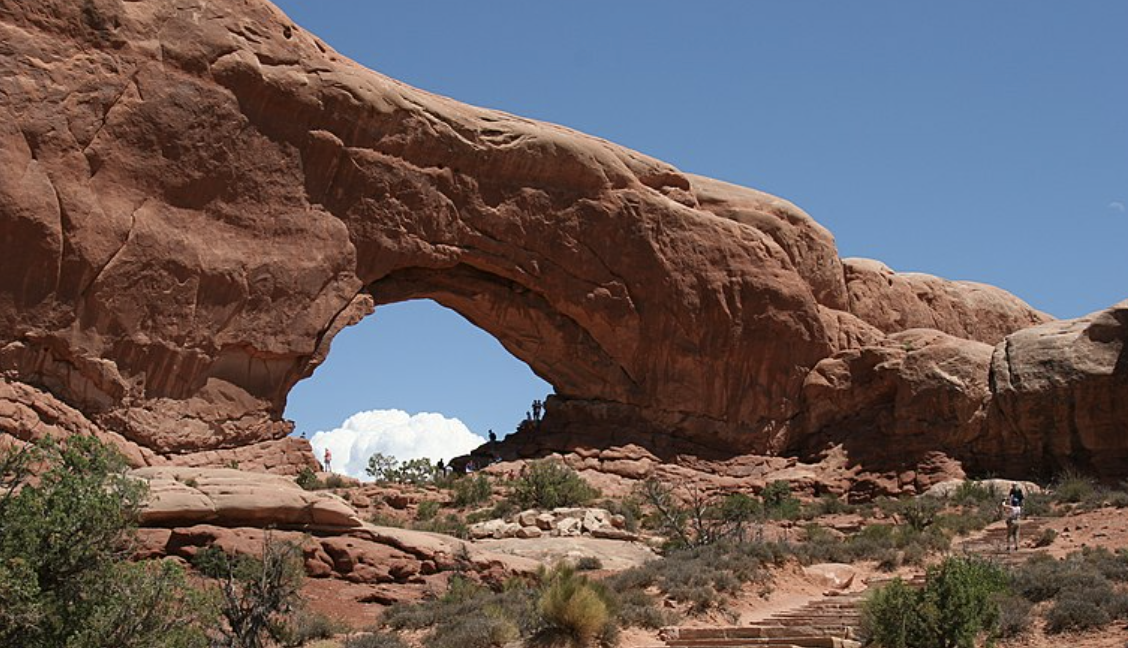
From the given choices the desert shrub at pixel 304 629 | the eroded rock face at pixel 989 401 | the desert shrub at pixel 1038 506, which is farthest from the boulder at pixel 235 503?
the eroded rock face at pixel 989 401

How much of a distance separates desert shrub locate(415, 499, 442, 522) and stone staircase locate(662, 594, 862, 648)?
10.6 meters

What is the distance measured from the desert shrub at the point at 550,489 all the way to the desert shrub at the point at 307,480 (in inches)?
163

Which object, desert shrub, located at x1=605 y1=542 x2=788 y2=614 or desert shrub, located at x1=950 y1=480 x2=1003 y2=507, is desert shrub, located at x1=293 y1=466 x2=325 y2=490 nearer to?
desert shrub, located at x1=605 y1=542 x2=788 y2=614

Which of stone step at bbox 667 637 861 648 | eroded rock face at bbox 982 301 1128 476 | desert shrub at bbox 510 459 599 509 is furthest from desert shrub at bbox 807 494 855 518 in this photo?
stone step at bbox 667 637 861 648

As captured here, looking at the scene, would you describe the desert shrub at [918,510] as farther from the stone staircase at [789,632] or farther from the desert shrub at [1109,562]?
the stone staircase at [789,632]

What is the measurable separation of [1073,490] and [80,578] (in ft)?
71.6

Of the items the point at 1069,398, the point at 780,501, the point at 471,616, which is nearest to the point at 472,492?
the point at 780,501

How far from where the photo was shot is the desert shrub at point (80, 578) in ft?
40.1

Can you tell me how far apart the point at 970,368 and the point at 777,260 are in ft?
19.0

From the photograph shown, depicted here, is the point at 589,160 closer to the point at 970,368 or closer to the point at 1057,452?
the point at 970,368

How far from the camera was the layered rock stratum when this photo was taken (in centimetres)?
2433

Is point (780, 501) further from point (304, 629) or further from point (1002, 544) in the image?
point (304, 629)

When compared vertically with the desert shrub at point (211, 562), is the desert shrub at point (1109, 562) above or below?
below

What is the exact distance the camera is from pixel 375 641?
15.6m
